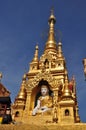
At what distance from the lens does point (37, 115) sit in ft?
101

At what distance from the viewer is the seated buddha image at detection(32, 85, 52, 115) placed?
3123 centimetres

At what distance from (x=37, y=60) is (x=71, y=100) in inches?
445

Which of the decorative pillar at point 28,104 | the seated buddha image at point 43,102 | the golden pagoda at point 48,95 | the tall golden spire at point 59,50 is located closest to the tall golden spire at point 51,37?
the tall golden spire at point 59,50

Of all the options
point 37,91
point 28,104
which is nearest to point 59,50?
point 37,91

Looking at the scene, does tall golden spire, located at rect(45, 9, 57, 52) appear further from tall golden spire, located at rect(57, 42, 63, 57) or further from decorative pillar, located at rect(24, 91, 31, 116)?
decorative pillar, located at rect(24, 91, 31, 116)

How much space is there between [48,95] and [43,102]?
1277mm

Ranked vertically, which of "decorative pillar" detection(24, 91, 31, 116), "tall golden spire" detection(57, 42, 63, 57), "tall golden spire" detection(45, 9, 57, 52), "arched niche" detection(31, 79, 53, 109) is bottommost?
"decorative pillar" detection(24, 91, 31, 116)

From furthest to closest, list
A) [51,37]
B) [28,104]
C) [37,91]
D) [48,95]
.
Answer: [51,37] → [37,91] → [48,95] → [28,104]

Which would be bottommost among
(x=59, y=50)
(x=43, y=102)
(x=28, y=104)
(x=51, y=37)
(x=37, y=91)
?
(x=28, y=104)

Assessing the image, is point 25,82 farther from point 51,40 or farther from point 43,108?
point 51,40

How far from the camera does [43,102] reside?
3219 cm

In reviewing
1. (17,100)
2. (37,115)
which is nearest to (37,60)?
(17,100)

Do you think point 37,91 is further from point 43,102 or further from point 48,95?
point 43,102

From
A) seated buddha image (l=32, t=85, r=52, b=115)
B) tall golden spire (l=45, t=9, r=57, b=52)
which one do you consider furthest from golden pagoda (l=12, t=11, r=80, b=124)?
tall golden spire (l=45, t=9, r=57, b=52)
